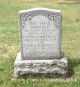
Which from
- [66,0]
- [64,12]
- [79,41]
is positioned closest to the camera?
[79,41]

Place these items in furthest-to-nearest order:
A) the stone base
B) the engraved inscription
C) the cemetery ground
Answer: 1. the engraved inscription
2. the stone base
3. the cemetery ground

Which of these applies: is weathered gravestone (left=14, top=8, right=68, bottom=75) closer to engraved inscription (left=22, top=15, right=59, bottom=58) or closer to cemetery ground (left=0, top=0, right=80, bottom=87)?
engraved inscription (left=22, top=15, right=59, bottom=58)

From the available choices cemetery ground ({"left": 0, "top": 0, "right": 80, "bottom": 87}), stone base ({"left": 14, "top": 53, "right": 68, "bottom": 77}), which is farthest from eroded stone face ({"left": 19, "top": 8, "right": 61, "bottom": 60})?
cemetery ground ({"left": 0, "top": 0, "right": 80, "bottom": 87})

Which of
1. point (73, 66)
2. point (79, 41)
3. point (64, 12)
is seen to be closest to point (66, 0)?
point (64, 12)

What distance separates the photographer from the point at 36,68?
24.7ft

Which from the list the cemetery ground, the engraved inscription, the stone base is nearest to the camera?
the cemetery ground

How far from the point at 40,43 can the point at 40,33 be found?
0.24 metres

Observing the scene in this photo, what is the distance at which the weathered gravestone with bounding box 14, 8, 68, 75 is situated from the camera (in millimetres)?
7539

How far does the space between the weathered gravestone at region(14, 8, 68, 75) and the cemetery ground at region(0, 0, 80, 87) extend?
0.25 metres

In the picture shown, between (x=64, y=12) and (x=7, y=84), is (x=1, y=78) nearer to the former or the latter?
(x=7, y=84)

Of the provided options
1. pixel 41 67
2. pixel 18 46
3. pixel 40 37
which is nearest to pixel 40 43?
pixel 40 37

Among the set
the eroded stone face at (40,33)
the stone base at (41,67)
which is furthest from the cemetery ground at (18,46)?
the eroded stone face at (40,33)

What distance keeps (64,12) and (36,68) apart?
409 inches

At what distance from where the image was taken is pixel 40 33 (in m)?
7.76
